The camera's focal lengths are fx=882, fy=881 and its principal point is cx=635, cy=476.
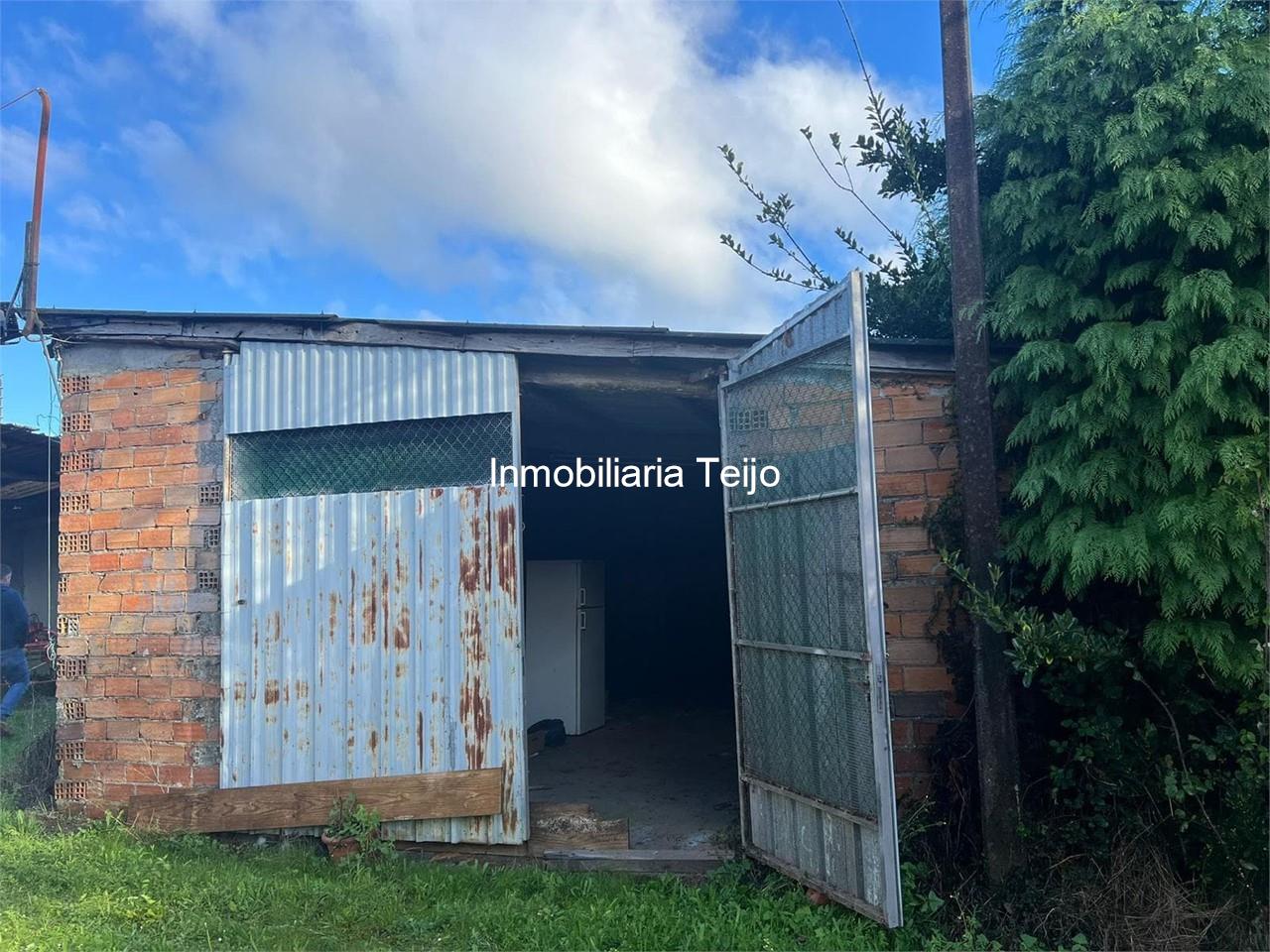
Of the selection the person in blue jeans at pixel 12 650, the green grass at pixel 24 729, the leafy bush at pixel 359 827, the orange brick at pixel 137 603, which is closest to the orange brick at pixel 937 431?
the leafy bush at pixel 359 827

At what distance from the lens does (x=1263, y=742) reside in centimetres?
381

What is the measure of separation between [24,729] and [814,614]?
7.62m

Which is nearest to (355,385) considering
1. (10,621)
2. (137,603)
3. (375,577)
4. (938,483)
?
(375,577)

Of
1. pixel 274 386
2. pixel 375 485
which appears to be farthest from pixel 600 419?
pixel 274 386

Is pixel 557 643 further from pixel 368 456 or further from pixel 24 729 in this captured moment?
pixel 24 729

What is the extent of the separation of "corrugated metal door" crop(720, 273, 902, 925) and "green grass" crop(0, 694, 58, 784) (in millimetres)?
5376

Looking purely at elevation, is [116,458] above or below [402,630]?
above

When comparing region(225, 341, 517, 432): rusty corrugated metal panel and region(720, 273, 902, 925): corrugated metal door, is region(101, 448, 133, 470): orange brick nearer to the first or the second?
region(225, 341, 517, 432): rusty corrugated metal panel

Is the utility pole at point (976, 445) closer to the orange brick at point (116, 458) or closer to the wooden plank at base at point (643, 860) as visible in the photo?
the wooden plank at base at point (643, 860)

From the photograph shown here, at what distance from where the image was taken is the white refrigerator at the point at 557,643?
26.5 ft

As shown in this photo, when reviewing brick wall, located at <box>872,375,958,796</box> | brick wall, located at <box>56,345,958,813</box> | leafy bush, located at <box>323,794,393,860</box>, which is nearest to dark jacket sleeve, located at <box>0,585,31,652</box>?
brick wall, located at <box>56,345,958,813</box>

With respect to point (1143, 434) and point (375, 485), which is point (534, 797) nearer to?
point (375, 485)

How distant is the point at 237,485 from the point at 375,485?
0.92 metres

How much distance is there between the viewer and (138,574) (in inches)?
219
